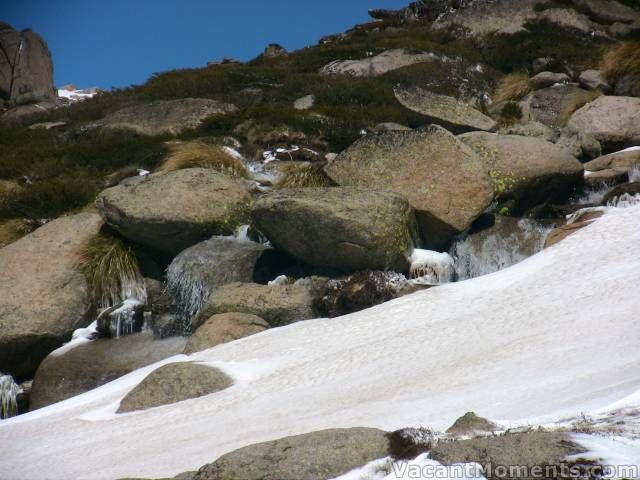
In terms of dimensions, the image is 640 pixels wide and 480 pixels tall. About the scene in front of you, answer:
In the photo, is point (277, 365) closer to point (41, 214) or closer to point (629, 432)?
point (629, 432)

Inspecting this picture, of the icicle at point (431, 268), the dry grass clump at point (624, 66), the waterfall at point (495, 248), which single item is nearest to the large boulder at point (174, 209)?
the icicle at point (431, 268)

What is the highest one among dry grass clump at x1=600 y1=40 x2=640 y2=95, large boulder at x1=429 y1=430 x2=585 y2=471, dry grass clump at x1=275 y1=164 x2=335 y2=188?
dry grass clump at x1=600 y1=40 x2=640 y2=95

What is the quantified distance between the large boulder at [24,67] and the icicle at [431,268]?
32.9 m

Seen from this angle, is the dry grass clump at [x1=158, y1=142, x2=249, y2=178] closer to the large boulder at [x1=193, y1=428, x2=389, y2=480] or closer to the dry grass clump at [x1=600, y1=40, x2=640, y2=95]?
the dry grass clump at [x1=600, y1=40, x2=640, y2=95]

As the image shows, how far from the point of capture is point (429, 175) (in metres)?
12.8

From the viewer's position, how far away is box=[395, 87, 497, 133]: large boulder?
1659 cm

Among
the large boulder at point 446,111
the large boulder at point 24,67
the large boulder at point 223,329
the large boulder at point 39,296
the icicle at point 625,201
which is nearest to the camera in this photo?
the large boulder at point 223,329

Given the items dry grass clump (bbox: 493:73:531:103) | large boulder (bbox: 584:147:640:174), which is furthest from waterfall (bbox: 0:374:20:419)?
dry grass clump (bbox: 493:73:531:103)

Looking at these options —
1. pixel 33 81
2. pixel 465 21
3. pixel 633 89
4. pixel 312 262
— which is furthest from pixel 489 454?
pixel 33 81

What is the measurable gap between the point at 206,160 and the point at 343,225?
6.38 m

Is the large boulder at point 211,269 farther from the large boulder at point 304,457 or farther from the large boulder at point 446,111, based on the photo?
the large boulder at point 304,457

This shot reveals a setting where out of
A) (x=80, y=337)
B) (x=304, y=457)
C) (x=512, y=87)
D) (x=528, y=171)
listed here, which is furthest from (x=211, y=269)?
(x=512, y=87)

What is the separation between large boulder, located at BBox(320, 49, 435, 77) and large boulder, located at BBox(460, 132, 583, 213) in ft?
45.7

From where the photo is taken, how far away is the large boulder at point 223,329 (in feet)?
34.6
